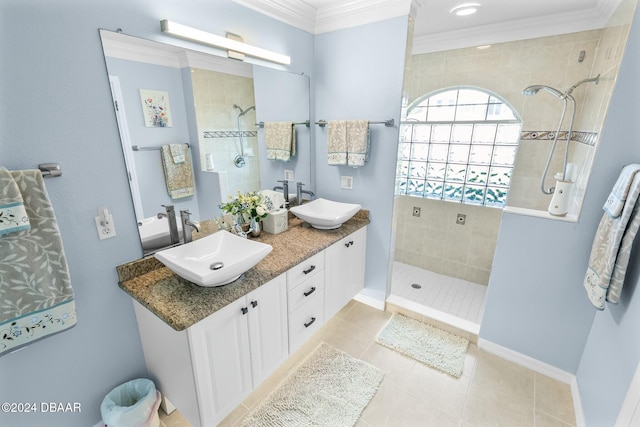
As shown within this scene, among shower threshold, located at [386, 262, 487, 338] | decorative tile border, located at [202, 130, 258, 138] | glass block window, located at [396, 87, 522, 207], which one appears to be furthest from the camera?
glass block window, located at [396, 87, 522, 207]

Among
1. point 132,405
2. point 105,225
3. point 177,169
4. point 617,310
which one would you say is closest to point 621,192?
point 617,310

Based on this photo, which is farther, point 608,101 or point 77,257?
point 608,101

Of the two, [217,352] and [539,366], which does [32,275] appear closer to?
[217,352]

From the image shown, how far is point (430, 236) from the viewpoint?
3355mm

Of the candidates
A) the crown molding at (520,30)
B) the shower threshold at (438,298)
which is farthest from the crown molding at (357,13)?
the shower threshold at (438,298)

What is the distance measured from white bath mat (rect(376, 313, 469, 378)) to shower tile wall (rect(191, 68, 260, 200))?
63.1 inches

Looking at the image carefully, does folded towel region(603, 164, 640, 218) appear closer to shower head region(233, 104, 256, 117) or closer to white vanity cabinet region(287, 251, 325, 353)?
white vanity cabinet region(287, 251, 325, 353)

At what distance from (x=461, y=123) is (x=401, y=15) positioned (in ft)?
4.93

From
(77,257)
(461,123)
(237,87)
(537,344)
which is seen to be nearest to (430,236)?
(461,123)

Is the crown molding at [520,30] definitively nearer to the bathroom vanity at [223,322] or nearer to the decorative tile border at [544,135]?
the decorative tile border at [544,135]

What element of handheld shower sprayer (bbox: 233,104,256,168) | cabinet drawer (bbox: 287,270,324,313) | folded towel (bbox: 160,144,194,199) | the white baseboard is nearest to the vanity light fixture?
handheld shower sprayer (bbox: 233,104,256,168)

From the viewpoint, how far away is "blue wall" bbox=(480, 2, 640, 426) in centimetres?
133

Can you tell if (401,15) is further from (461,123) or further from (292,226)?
(292,226)

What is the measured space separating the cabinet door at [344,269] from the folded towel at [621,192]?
1464 millimetres
